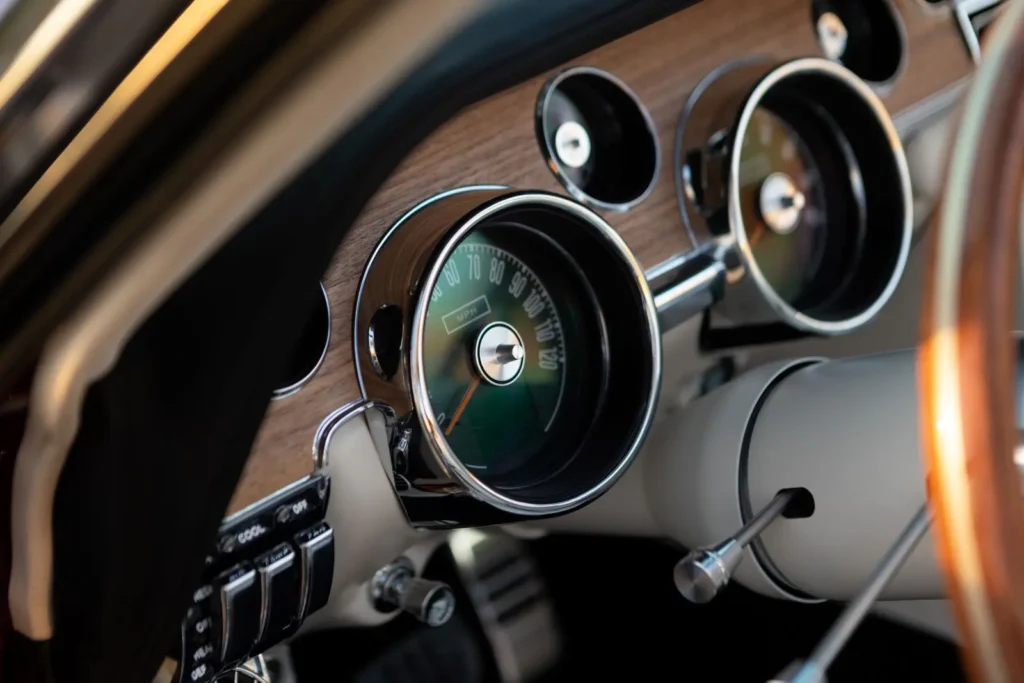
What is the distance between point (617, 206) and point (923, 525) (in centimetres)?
46

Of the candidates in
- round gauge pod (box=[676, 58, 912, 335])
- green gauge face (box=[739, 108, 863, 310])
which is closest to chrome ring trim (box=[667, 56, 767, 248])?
round gauge pod (box=[676, 58, 912, 335])

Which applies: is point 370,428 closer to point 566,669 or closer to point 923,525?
point 923,525

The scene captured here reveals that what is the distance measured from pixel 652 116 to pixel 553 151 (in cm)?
16

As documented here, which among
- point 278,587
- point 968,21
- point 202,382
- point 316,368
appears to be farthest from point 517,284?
point 968,21

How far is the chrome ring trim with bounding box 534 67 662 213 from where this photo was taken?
2.91ft

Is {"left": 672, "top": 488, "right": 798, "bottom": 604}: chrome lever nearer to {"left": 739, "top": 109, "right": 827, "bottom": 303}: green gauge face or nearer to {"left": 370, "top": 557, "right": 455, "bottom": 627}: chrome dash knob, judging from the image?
{"left": 370, "top": 557, "right": 455, "bottom": 627}: chrome dash knob

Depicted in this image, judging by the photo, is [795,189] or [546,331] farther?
[795,189]

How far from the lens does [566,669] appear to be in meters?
1.24

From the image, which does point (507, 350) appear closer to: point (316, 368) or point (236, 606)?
point (316, 368)

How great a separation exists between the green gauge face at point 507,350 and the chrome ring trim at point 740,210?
0.23m

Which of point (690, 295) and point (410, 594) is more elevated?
point (690, 295)

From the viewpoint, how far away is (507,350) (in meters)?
0.82

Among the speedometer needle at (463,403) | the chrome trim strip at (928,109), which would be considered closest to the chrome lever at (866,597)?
the speedometer needle at (463,403)

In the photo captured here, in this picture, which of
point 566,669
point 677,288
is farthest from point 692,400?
point 566,669
